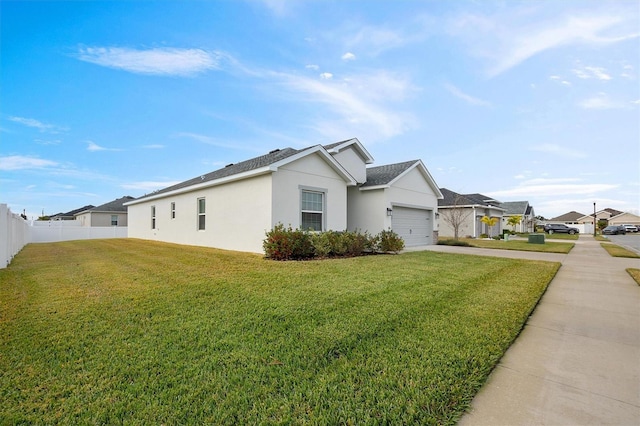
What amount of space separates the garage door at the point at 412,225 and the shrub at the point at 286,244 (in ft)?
20.5

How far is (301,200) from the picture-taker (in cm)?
1121

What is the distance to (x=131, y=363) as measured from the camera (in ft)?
9.18

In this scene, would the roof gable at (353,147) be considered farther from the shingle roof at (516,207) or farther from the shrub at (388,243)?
the shingle roof at (516,207)

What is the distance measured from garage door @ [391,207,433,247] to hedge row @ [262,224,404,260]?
3884mm

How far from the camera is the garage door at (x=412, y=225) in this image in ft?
49.1

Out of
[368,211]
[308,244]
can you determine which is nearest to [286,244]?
[308,244]

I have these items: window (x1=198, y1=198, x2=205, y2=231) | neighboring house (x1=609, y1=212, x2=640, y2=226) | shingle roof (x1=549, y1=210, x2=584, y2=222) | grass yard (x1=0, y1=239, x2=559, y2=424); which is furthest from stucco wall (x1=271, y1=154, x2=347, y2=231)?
neighboring house (x1=609, y1=212, x2=640, y2=226)

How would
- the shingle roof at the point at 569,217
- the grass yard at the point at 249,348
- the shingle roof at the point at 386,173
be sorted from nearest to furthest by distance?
the grass yard at the point at 249,348 < the shingle roof at the point at 386,173 < the shingle roof at the point at 569,217

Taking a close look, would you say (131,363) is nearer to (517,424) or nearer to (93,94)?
(517,424)

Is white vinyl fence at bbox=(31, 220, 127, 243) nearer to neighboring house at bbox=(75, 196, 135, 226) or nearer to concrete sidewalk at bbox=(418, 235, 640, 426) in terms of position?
neighboring house at bbox=(75, 196, 135, 226)

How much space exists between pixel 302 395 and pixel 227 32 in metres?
12.6

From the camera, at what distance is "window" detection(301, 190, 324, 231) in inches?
449

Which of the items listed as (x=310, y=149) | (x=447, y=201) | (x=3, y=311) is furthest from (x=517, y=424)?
(x=447, y=201)

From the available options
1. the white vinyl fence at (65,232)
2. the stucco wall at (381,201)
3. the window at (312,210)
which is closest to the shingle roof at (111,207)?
the white vinyl fence at (65,232)
